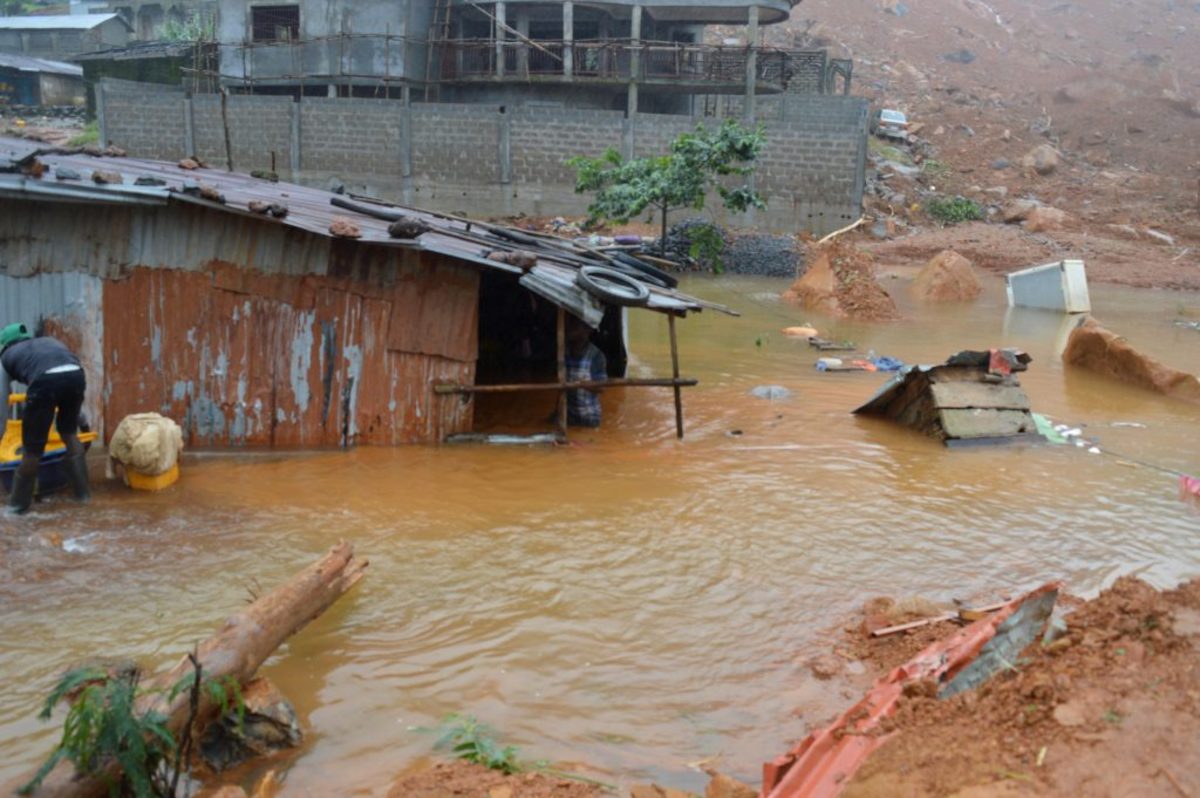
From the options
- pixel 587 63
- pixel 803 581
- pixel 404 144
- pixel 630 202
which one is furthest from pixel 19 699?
pixel 587 63

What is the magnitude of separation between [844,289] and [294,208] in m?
11.5

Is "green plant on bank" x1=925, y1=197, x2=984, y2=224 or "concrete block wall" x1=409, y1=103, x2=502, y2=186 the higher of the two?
"concrete block wall" x1=409, y1=103, x2=502, y2=186

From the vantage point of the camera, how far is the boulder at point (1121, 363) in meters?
13.0

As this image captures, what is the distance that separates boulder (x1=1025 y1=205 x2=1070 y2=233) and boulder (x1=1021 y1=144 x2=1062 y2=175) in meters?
6.12

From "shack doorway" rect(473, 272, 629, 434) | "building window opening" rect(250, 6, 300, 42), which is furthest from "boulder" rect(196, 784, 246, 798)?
"building window opening" rect(250, 6, 300, 42)

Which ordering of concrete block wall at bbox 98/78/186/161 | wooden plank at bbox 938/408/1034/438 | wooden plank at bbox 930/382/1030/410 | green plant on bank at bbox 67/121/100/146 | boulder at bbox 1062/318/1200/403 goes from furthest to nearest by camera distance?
green plant on bank at bbox 67/121/100/146 → concrete block wall at bbox 98/78/186/161 → boulder at bbox 1062/318/1200/403 → wooden plank at bbox 930/382/1030/410 → wooden plank at bbox 938/408/1034/438

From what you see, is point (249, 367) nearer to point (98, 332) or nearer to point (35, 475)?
point (98, 332)

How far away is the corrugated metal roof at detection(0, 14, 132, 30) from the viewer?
42094 millimetres

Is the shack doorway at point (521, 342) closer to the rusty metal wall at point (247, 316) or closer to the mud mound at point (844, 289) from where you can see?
the rusty metal wall at point (247, 316)

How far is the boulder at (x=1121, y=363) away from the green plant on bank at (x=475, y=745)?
36.4 ft

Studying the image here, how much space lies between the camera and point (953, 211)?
97.8 ft

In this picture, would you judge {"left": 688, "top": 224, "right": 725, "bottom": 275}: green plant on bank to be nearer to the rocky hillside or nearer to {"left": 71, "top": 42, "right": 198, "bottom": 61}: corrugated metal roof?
the rocky hillside

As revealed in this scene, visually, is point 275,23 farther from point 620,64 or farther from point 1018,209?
point 1018,209

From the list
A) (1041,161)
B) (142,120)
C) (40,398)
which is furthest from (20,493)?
(1041,161)
